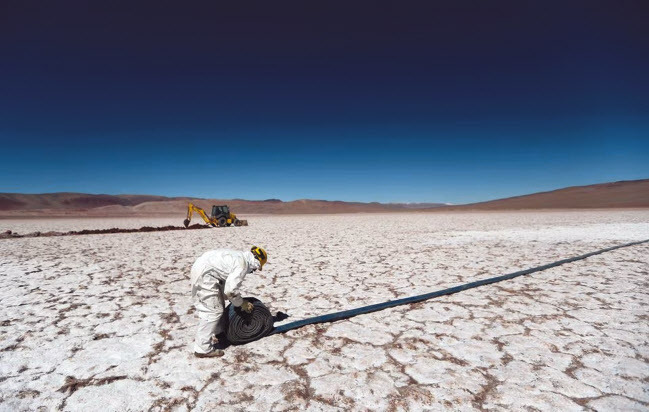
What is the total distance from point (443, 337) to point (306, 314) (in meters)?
1.51

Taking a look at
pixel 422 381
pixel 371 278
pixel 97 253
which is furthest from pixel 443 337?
pixel 97 253

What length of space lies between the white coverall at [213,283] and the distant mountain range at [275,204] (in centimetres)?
4556

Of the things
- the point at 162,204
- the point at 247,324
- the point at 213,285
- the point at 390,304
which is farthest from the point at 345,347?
the point at 162,204

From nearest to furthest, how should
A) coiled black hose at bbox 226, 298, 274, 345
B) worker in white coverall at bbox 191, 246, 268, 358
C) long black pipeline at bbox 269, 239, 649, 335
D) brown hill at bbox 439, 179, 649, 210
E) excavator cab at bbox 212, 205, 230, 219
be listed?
1. worker in white coverall at bbox 191, 246, 268, 358
2. coiled black hose at bbox 226, 298, 274, 345
3. long black pipeline at bbox 269, 239, 649, 335
4. excavator cab at bbox 212, 205, 230, 219
5. brown hill at bbox 439, 179, 649, 210

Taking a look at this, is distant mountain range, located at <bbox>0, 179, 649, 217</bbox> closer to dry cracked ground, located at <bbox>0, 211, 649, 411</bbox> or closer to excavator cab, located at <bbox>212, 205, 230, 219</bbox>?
excavator cab, located at <bbox>212, 205, 230, 219</bbox>

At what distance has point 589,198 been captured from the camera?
168ft

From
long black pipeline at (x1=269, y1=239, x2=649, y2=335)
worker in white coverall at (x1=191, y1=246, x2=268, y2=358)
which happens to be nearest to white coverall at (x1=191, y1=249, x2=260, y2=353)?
worker in white coverall at (x1=191, y1=246, x2=268, y2=358)

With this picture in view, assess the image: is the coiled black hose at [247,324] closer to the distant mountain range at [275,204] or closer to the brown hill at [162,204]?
the distant mountain range at [275,204]

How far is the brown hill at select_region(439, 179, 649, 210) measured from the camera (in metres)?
44.2

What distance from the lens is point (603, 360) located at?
259cm

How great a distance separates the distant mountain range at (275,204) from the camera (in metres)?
45.8

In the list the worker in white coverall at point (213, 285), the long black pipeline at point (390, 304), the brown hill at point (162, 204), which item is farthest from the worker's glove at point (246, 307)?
the brown hill at point (162, 204)

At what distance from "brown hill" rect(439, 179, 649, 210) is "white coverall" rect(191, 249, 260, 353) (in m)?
53.4

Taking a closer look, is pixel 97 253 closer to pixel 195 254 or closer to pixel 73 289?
pixel 195 254
